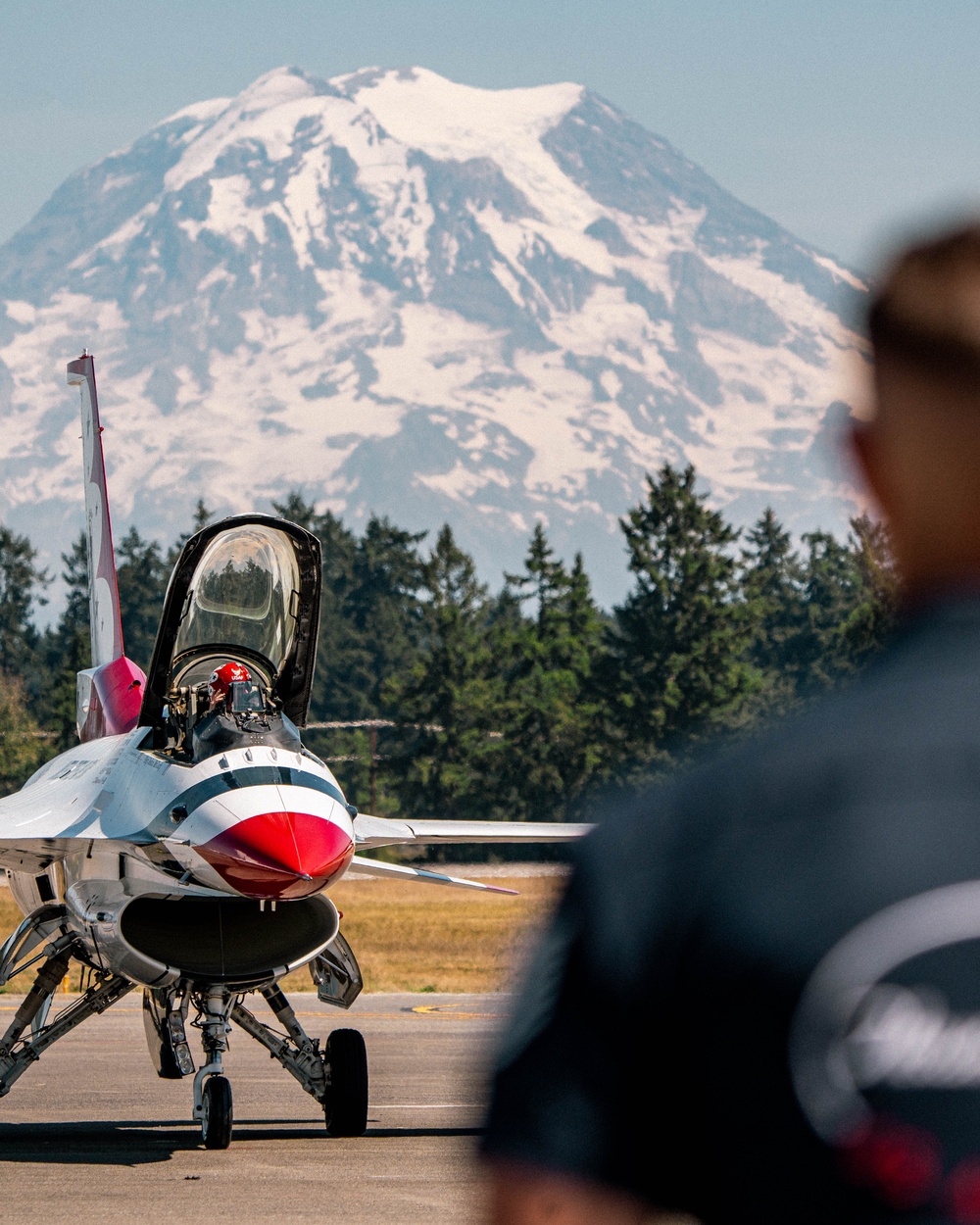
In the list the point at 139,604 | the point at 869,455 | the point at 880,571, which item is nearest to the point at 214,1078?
the point at 880,571

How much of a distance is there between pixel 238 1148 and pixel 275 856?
2843 millimetres

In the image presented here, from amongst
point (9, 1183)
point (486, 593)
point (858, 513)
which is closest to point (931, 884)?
point (858, 513)

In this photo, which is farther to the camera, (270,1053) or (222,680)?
(270,1053)

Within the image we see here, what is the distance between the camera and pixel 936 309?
2.19m

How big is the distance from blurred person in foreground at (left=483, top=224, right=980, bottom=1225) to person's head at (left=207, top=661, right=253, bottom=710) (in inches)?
399

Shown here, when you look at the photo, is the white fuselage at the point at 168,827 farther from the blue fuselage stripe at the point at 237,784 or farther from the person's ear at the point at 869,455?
the person's ear at the point at 869,455

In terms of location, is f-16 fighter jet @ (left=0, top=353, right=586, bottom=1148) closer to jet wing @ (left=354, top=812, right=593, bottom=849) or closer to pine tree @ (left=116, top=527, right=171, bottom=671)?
jet wing @ (left=354, top=812, right=593, bottom=849)

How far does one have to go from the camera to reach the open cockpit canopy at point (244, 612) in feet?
41.5

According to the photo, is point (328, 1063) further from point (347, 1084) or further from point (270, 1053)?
point (270, 1053)

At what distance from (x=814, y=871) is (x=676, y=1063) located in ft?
1.01

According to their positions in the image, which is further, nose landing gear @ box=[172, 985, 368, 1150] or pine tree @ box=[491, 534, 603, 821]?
pine tree @ box=[491, 534, 603, 821]

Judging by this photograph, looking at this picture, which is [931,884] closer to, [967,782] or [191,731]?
[967,782]

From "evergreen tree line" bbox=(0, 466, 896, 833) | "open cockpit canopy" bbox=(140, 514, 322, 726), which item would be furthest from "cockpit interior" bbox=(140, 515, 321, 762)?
"evergreen tree line" bbox=(0, 466, 896, 833)

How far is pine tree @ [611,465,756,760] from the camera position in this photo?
92.1 meters
